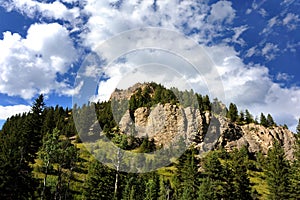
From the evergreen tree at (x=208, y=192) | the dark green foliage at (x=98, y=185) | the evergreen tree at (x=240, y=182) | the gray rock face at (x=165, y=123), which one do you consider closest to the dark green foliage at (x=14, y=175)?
the dark green foliage at (x=98, y=185)

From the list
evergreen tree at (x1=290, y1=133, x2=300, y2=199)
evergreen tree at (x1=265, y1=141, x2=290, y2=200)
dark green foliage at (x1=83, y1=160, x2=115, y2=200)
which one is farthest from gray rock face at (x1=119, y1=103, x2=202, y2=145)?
evergreen tree at (x1=290, y1=133, x2=300, y2=199)

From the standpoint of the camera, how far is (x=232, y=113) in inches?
7544

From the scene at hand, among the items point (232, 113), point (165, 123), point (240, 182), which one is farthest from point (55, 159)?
point (232, 113)

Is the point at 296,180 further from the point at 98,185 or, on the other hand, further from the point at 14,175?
the point at 14,175

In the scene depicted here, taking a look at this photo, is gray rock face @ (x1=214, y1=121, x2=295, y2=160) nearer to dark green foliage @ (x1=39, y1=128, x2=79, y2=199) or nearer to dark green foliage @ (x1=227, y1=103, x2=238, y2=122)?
dark green foliage @ (x1=227, y1=103, x2=238, y2=122)

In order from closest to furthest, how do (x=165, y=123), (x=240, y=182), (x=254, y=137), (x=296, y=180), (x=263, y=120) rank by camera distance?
(x=296, y=180), (x=240, y=182), (x=165, y=123), (x=254, y=137), (x=263, y=120)

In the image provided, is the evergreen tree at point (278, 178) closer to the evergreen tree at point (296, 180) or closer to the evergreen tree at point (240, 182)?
the evergreen tree at point (296, 180)

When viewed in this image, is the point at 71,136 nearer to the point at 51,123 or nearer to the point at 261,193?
the point at 51,123

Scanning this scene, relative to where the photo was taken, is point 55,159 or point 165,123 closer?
point 55,159

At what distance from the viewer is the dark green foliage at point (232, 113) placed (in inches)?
7436

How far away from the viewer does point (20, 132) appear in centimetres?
5272

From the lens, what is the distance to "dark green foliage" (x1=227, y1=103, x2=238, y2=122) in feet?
620

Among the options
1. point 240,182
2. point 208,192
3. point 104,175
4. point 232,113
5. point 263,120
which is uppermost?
point 232,113

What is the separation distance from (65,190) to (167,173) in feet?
154
